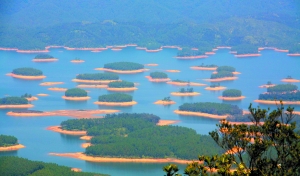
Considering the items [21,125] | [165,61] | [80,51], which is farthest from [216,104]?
[80,51]

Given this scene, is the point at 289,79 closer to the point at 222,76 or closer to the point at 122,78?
the point at 222,76

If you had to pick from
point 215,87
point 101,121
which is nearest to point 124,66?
point 215,87

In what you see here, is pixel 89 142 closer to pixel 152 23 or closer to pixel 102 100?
pixel 102 100

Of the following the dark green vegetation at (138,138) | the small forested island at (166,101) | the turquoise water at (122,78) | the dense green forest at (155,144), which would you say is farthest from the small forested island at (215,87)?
the dense green forest at (155,144)

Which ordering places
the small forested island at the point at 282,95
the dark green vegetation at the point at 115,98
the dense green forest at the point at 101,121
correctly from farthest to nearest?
the small forested island at the point at 282,95 < the dark green vegetation at the point at 115,98 < the dense green forest at the point at 101,121

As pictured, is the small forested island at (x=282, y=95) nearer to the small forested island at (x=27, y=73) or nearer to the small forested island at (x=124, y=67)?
the small forested island at (x=124, y=67)

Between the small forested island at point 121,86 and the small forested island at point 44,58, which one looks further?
the small forested island at point 44,58
